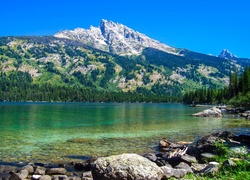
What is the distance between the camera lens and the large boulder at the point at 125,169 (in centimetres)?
1786

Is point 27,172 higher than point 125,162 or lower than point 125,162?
lower

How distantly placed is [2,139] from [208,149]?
32.2m

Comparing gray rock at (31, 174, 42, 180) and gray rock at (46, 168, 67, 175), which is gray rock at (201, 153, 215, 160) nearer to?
gray rock at (46, 168, 67, 175)

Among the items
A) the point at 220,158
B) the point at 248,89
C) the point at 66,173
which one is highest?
the point at 248,89

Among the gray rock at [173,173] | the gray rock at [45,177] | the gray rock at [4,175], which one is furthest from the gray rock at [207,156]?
the gray rock at [4,175]

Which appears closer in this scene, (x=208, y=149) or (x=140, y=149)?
(x=208, y=149)

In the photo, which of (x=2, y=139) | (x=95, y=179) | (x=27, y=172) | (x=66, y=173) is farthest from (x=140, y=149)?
(x=2, y=139)

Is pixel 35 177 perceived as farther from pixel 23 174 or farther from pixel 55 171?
pixel 55 171

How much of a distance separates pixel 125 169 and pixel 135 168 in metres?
0.63

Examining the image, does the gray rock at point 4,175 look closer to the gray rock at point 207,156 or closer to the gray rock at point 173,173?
the gray rock at point 173,173

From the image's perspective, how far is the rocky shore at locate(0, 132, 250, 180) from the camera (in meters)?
18.0

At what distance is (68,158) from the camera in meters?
31.8

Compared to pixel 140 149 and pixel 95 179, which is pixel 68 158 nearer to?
pixel 140 149

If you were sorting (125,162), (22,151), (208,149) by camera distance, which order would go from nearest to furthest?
(125,162) → (208,149) → (22,151)
